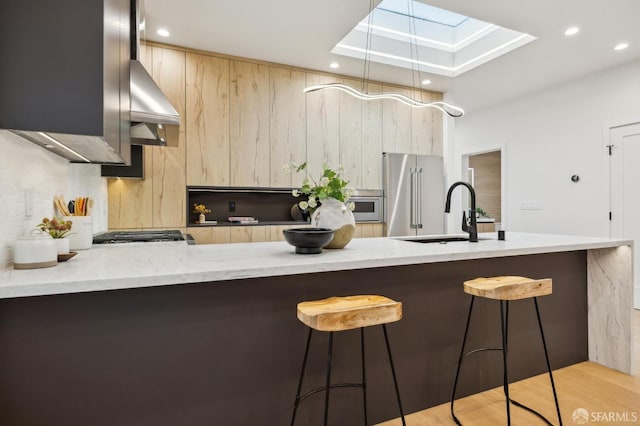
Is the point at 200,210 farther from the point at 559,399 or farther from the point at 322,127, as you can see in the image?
the point at 559,399

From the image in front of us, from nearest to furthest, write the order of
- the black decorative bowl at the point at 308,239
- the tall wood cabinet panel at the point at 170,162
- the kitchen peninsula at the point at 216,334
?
the kitchen peninsula at the point at 216,334, the black decorative bowl at the point at 308,239, the tall wood cabinet panel at the point at 170,162

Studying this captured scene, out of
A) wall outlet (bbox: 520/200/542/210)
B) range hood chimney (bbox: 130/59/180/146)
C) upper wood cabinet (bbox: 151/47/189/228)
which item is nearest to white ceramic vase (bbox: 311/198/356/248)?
range hood chimney (bbox: 130/59/180/146)

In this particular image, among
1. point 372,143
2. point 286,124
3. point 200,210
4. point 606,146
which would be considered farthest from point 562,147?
point 200,210

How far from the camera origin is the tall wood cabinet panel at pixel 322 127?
3.99 metres

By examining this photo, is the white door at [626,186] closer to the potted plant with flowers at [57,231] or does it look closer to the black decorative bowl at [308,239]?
the black decorative bowl at [308,239]

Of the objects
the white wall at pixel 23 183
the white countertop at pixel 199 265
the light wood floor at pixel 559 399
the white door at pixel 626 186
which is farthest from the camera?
the white door at pixel 626 186

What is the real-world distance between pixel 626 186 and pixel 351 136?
304 cm

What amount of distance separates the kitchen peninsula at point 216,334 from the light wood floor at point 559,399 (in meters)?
0.08

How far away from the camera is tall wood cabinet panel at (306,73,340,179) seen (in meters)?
3.99

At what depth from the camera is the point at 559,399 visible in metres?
1.96

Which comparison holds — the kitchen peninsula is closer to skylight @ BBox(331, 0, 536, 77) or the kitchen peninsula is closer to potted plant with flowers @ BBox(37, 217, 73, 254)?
potted plant with flowers @ BBox(37, 217, 73, 254)

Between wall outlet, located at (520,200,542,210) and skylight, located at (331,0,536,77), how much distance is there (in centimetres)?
207

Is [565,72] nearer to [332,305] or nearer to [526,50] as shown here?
[526,50]

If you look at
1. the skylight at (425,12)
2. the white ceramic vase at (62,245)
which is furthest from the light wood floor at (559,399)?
the skylight at (425,12)
